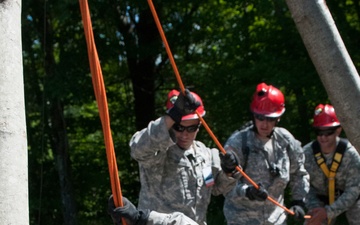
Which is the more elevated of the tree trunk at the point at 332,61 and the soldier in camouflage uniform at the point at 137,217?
the tree trunk at the point at 332,61

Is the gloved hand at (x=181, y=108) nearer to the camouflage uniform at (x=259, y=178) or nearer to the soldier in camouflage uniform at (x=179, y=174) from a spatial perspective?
the soldier in camouflage uniform at (x=179, y=174)

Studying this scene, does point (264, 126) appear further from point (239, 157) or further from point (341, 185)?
point (341, 185)

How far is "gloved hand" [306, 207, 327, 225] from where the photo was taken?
746 centimetres

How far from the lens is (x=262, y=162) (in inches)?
258

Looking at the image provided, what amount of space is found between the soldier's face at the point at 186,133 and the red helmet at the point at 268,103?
122 centimetres

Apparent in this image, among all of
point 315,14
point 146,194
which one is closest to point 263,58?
point 146,194

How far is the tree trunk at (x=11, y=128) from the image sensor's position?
287cm

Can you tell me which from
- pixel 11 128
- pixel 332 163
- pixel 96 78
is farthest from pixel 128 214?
pixel 332 163

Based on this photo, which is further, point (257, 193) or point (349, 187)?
point (349, 187)

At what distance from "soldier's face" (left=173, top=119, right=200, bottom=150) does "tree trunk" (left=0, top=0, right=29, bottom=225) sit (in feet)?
8.80

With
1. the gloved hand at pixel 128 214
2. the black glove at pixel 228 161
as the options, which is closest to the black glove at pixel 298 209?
the black glove at pixel 228 161

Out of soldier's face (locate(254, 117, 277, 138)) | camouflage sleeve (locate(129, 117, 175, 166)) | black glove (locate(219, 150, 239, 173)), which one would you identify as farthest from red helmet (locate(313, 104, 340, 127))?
camouflage sleeve (locate(129, 117, 175, 166))

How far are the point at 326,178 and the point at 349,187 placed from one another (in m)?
0.25

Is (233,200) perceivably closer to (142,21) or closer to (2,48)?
(2,48)
